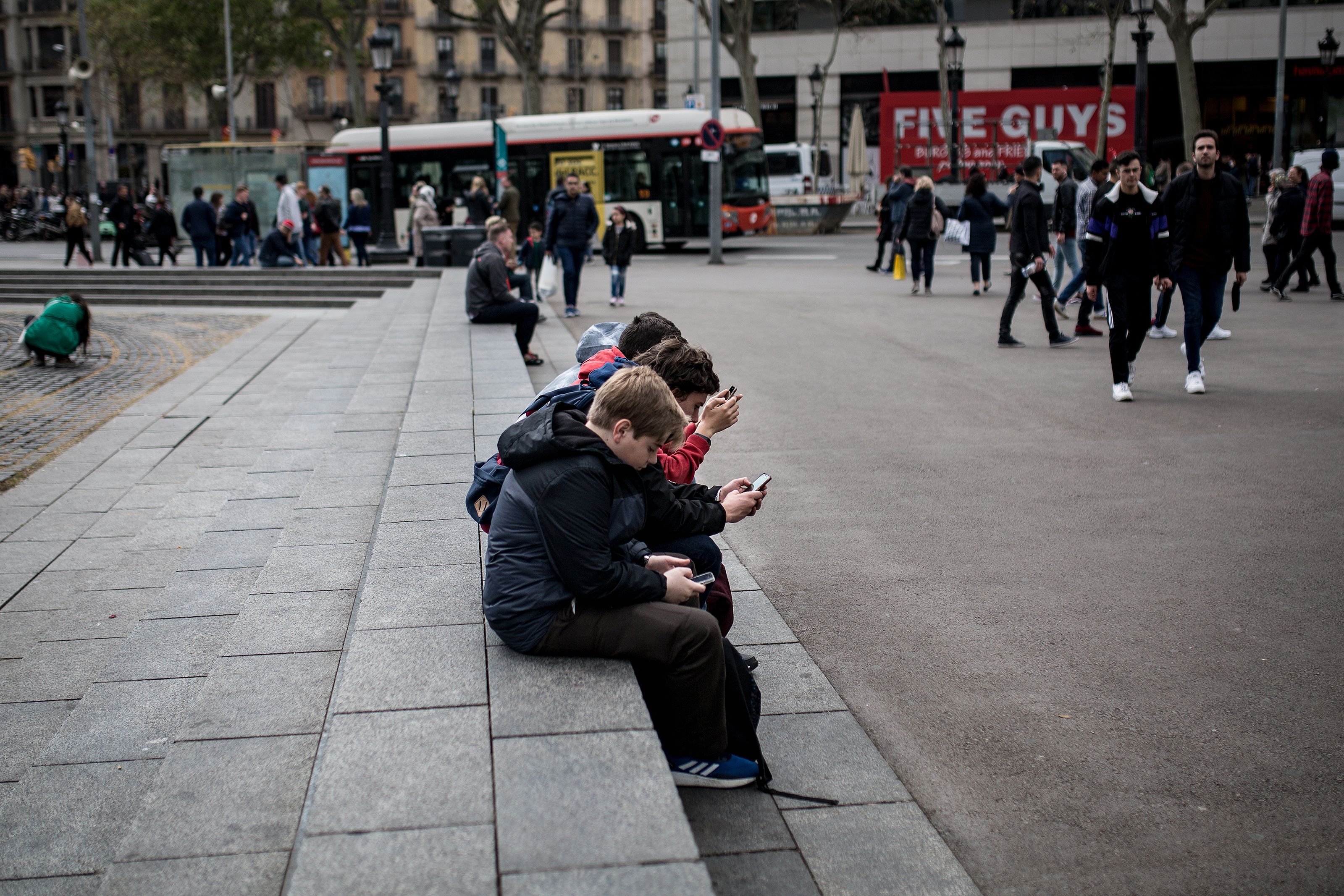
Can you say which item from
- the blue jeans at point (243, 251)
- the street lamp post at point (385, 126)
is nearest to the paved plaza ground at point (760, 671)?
the blue jeans at point (243, 251)

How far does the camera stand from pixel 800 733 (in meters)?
3.71

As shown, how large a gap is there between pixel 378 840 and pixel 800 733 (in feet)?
5.22

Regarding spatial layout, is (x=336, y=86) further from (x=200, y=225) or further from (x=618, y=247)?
(x=618, y=247)

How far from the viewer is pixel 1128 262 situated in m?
8.93

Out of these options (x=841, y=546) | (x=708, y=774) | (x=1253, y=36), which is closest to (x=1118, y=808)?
(x=708, y=774)

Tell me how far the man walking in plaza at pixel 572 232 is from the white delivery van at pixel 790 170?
26438 millimetres

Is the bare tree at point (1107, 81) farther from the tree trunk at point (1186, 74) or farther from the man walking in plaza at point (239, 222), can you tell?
the man walking in plaza at point (239, 222)

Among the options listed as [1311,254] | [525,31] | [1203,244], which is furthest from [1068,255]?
[525,31]

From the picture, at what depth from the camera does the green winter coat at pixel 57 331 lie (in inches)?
471

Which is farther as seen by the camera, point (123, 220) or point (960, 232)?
point (123, 220)

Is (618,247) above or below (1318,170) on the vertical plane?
below

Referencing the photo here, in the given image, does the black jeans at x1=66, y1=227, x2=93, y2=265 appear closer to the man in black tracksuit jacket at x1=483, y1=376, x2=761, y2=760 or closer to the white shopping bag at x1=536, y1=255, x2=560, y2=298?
the white shopping bag at x1=536, y1=255, x2=560, y2=298

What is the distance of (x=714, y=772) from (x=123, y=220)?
2384cm

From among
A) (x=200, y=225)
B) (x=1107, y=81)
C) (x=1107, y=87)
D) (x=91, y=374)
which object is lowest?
(x=91, y=374)
